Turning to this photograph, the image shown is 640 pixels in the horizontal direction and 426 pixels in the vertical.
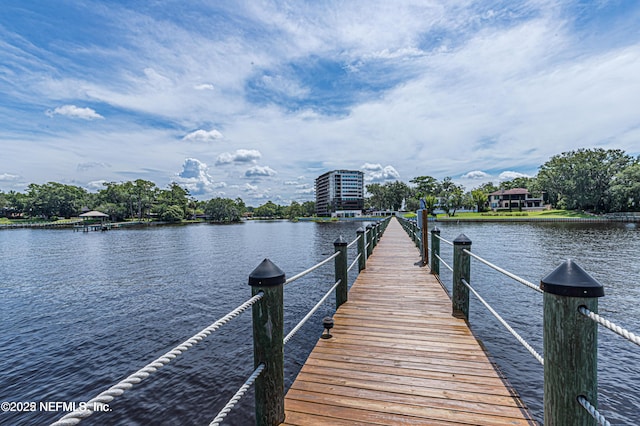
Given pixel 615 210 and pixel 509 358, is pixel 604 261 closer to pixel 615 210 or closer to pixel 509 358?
pixel 509 358

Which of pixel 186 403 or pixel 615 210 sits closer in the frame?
pixel 186 403

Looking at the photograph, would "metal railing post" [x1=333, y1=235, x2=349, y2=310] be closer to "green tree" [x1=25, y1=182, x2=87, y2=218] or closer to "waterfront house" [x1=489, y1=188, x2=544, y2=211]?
"waterfront house" [x1=489, y1=188, x2=544, y2=211]

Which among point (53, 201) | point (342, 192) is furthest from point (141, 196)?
point (342, 192)

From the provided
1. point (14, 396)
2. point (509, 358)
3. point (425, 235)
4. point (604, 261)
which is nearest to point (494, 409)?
point (509, 358)

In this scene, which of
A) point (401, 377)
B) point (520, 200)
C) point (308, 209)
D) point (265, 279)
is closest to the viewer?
point (265, 279)

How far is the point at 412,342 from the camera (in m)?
3.80

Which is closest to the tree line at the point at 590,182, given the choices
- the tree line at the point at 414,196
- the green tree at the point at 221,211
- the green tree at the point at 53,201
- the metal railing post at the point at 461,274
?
the tree line at the point at 414,196

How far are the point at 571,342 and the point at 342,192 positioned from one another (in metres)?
127

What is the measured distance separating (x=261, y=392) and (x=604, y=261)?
20556 mm

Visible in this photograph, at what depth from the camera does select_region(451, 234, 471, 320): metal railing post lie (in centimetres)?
428

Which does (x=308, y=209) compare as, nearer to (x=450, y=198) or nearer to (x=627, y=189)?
(x=450, y=198)

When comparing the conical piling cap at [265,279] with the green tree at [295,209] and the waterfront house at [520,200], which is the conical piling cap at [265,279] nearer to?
the waterfront house at [520,200]

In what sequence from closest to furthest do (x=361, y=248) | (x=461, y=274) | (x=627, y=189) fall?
(x=461, y=274) → (x=361, y=248) → (x=627, y=189)

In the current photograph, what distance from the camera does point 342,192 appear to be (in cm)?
12794
